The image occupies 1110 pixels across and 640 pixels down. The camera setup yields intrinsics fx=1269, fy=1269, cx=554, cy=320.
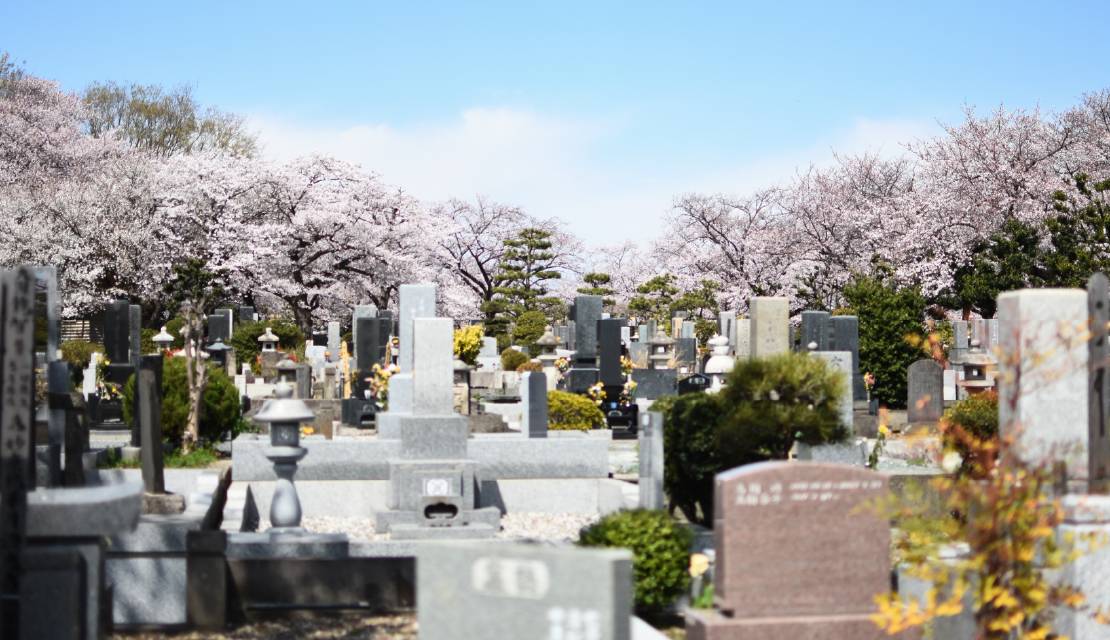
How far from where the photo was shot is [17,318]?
6492 mm

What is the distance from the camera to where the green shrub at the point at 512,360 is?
32.1m

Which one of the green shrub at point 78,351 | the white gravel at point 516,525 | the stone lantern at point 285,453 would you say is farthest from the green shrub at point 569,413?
the green shrub at point 78,351

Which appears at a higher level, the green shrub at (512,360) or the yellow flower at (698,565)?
the green shrub at (512,360)

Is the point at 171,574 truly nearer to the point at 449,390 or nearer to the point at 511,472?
the point at 449,390

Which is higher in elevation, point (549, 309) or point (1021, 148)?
point (1021, 148)

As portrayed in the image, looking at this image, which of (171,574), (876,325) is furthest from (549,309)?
(171,574)

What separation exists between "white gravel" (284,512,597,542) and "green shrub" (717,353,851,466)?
2660 mm

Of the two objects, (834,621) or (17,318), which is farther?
(834,621)

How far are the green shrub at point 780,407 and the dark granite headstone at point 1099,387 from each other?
8.13 ft

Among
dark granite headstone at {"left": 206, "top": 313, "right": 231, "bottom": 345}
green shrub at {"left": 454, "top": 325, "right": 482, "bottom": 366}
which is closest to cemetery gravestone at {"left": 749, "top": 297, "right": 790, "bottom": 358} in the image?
green shrub at {"left": 454, "top": 325, "right": 482, "bottom": 366}

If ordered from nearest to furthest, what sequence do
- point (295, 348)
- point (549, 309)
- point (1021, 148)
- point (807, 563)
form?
point (807, 563) < point (295, 348) < point (1021, 148) < point (549, 309)

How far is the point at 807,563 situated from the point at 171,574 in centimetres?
501

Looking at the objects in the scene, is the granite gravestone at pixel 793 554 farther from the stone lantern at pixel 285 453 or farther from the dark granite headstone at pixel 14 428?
the stone lantern at pixel 285 453

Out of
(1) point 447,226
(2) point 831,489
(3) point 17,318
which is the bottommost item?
(2) point 831,489
